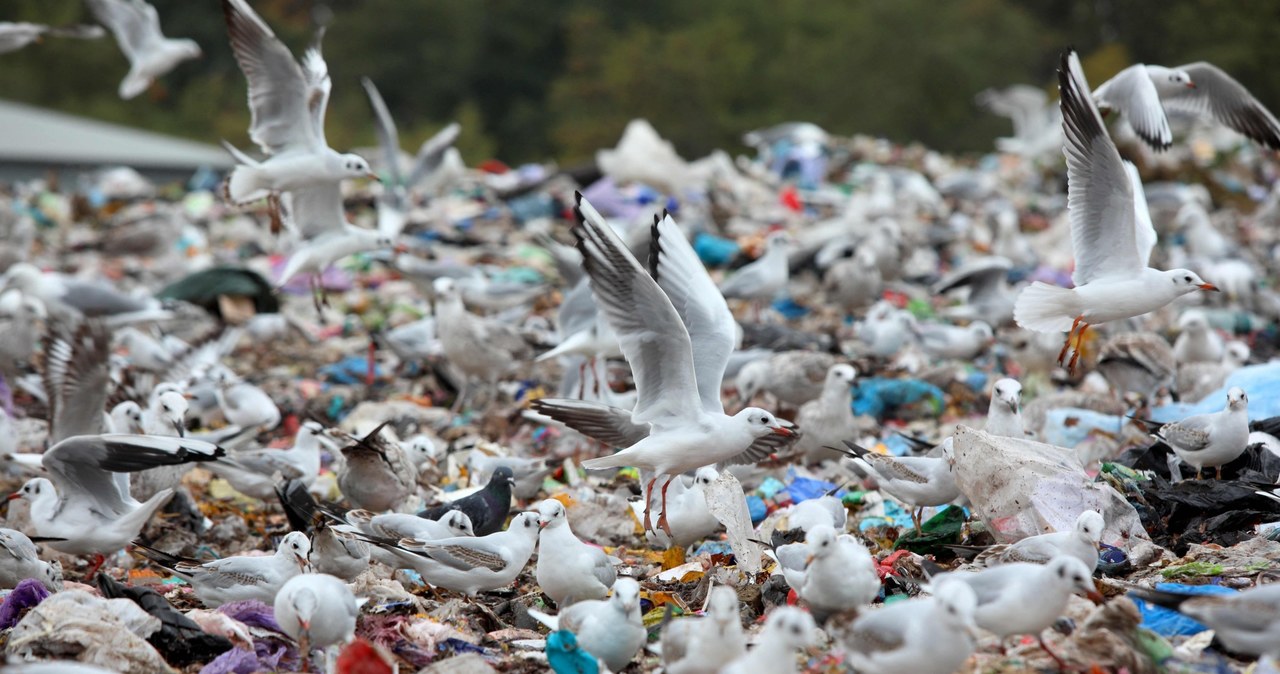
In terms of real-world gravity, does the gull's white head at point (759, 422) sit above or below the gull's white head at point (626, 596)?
above

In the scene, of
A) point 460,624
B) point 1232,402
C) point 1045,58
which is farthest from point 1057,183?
point 1045,58

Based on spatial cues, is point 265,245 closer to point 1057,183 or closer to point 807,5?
point 1057,183

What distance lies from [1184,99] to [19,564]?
18.8 feet

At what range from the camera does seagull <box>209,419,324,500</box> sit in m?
5.69

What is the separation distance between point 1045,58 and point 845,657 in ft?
91.2

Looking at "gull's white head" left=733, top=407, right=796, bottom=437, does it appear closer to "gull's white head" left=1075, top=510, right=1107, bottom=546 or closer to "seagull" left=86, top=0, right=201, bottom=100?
"gull's white head" left=1075, top=510, right=1107, bottom=546

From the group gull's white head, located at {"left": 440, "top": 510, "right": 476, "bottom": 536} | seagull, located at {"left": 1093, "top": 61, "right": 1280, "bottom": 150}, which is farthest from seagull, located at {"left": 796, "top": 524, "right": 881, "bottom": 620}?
seagull, located at {"left": 1093, "top": 61, "right": 1280, "bottom": 150}

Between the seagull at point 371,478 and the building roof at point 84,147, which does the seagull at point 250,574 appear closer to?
the seagull at point 371,478

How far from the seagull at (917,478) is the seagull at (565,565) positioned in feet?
3.88

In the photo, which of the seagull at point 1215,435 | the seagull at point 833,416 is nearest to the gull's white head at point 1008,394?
the seagull at point 1215,435

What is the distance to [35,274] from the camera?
8.93 m

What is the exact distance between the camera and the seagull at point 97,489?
450 cm

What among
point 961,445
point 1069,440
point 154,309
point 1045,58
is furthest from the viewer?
point 1045,58

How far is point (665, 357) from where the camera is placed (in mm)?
4555
